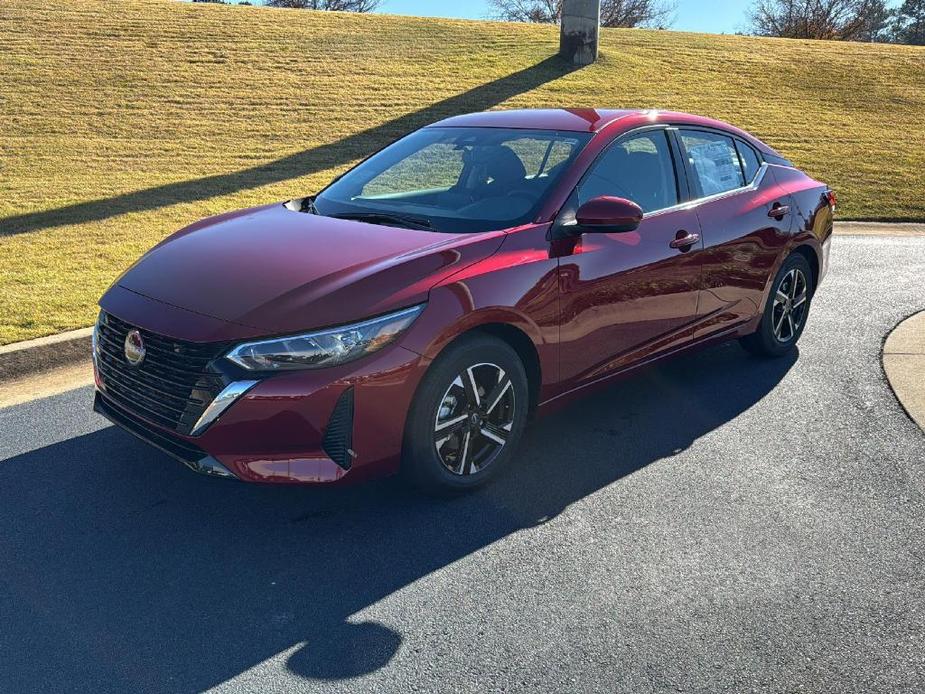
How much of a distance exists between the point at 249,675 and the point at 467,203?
8.71 ft

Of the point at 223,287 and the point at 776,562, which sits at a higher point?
the point at 223,287

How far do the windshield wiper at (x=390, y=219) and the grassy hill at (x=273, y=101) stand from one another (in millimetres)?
2947

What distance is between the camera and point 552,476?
4527 millimetres

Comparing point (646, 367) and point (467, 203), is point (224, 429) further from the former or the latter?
point (646, 367)

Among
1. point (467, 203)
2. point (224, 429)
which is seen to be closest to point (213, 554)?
point (224, 429)

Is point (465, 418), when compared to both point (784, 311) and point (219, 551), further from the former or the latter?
point (784, 311)

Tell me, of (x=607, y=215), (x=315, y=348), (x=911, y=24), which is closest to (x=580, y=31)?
(x=607, y=215)

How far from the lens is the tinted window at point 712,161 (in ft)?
17.8

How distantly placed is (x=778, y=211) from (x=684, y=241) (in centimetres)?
121

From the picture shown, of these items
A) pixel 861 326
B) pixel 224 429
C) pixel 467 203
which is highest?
pixel 467 203

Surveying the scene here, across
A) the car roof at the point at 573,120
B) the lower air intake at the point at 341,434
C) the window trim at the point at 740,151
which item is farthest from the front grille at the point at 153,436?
the window trim at the point at 740,151

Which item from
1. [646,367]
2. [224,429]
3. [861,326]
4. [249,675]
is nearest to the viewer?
[249,675]

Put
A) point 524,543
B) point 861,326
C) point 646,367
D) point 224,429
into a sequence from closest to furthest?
point 224,429
point 524,543
point 646,367
point 861,326

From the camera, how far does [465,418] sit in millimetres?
4133
